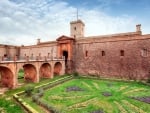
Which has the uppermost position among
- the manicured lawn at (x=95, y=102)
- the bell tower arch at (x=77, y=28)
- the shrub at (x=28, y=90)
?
the bell tower arch at (x=77, y=28)

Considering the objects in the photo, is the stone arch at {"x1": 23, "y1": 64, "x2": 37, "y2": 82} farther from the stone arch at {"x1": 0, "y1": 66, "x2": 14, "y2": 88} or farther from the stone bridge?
the stone arch at {"x1": 0, "y1": 66, "x2": 14, "y2": 88}

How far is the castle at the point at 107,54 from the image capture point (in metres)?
21.2

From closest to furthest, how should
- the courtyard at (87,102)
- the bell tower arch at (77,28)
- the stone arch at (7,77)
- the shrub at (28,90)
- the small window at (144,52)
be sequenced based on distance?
1. the courtyard at (87,102)
2. the shrub at (28,90)
3. the stone arch at (7,77)
4. the small window at (144,52)
5. the bell tower arch at (77,28)

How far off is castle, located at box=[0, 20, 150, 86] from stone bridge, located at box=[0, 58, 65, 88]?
0.73 metres

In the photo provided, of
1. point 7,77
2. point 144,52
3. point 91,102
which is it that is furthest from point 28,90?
point 144,52

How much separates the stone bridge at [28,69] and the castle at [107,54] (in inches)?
28.9

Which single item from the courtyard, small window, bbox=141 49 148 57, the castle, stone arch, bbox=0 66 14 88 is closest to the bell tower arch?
the castle

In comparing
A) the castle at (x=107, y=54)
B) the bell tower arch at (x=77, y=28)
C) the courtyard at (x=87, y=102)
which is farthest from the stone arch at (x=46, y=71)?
the bell tower arch at (x=77, y=28)

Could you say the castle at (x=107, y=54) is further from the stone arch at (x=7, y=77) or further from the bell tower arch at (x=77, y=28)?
the bell tower arch at (x=77, y=28)

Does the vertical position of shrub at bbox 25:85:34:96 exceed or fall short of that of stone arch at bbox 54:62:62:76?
it falls short

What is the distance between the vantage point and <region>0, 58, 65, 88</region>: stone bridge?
16.7 meters

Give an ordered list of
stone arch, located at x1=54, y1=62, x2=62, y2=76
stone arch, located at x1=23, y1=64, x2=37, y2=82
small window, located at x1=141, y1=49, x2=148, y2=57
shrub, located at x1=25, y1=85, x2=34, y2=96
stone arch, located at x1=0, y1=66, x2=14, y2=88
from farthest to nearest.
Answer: stone arch, located at x1=54, y1=62, x2=62, y2=76 < small window, located at x1=141, y1=49, x2=148, y2=57 < stone arch, located at x1=23, y1=64, x2=37, y2=82 < stone arch, located at x1=0, y1=66, x2=14, y2=88 < shrub, located at x1=25, y1=85, x2=34, y2=96

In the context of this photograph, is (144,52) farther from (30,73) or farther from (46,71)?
(30,73)

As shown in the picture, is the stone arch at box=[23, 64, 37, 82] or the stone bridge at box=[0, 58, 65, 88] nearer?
the stone bridge at box=[0, 58, 65, 88]
